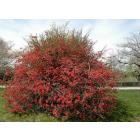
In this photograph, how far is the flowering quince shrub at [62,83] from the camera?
409 inches

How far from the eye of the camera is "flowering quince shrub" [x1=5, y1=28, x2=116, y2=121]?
10383 millimetres

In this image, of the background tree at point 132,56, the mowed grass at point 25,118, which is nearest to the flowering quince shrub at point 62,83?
the mowed grass at point 25,118

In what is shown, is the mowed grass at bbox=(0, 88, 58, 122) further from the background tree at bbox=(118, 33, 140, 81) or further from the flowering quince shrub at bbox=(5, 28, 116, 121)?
the background tree at bbox=(118, 33, 140, 81)

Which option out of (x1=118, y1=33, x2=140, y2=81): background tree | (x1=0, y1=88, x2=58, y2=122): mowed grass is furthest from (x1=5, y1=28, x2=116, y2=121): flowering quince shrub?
(x1=118, y1=33, x2=140, y2=81): background tree

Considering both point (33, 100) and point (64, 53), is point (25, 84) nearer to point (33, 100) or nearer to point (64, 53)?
point (33, 100)

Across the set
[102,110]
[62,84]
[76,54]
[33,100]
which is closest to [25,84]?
[33,100]

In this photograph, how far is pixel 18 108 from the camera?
35.8 feet

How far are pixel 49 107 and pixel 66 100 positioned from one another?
0.91 m

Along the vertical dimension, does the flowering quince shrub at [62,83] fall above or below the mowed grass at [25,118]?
above

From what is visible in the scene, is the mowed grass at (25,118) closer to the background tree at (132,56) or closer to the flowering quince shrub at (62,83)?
the flowering quince shrub at (62,83)

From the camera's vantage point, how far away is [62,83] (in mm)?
10664

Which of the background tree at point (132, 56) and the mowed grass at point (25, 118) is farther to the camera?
the background tree at point (132, 56)

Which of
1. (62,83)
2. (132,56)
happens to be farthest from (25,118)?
(132,56)

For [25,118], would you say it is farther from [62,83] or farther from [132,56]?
[132,56]
